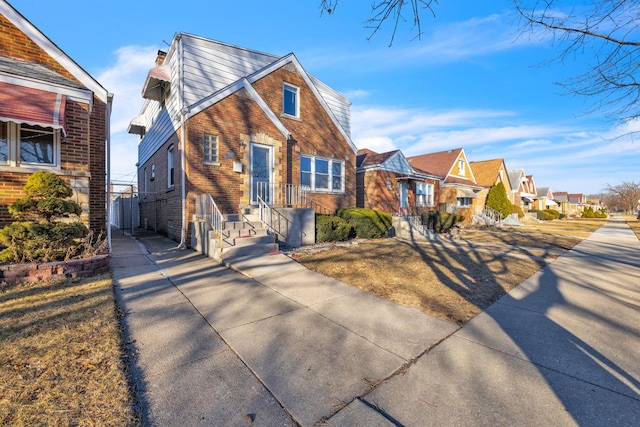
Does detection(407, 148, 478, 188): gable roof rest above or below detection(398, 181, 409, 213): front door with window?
above

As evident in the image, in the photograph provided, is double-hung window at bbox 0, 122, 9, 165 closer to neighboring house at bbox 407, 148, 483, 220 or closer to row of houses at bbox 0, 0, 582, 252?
row of houses at bbox 0, 0, 582, 252

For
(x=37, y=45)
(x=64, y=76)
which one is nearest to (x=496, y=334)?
(x=64, y=76)

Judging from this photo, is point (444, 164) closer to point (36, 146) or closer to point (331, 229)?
point (331, 229)

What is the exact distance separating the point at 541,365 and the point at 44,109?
9304 millimetres

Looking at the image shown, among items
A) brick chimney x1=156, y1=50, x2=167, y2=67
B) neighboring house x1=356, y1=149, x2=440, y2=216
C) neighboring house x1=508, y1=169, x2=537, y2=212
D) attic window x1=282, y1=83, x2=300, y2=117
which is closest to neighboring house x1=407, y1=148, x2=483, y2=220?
neighboring house x1=356, y1=149, x2=440, y2=216

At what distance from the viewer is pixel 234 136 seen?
10.5m

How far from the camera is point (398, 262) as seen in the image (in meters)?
7.51

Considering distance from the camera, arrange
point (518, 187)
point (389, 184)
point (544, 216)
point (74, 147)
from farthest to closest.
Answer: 1. point (544, 216)
2. point (518, 187)
3. point (389, 184)
4. point (74, 147)

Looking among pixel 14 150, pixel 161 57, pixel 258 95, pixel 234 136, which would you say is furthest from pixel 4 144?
pixel 161 57

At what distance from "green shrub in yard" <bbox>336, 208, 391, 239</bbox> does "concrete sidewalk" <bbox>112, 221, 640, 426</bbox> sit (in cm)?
682

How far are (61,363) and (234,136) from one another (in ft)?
29.2

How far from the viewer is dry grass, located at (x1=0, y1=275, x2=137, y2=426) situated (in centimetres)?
213

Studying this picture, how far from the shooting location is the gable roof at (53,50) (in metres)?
7.06

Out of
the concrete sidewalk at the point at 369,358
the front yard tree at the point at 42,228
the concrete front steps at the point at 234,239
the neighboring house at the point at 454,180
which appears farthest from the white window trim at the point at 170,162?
the neighboring house at the point at 454,180
